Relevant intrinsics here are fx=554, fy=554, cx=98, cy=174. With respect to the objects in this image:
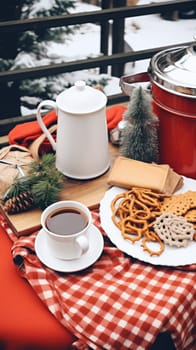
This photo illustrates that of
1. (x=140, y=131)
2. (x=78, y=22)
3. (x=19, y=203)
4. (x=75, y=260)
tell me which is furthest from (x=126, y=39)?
(x=75, y=260)

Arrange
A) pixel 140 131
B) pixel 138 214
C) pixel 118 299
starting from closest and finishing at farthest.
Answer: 1. pixel 118 299
2. pixel 138 214
3. pixel 140 131

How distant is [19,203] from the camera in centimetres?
104

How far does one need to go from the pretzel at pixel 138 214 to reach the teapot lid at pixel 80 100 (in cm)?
18

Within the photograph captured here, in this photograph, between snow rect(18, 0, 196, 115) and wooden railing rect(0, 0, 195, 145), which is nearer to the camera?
wooden railing rect(0, 0, 195, 145)

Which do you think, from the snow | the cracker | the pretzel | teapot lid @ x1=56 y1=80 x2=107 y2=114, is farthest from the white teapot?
the snow

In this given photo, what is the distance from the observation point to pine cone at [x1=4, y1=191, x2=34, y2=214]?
3.39 feet

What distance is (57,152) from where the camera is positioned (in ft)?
3.70

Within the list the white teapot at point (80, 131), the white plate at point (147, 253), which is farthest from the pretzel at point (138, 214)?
the white teapot at point (80, 131)

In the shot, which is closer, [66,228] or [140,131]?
[66,228]

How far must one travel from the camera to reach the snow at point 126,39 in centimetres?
278

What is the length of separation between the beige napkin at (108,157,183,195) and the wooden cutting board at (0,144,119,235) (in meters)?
0.05

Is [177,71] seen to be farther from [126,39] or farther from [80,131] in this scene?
[126,39]

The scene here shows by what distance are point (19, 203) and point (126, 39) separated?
283 centimetres

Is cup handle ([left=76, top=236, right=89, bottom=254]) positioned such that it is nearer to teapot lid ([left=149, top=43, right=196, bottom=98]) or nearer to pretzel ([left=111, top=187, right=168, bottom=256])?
pretzel ([left=111, top=187, right=168, bottom=256])
